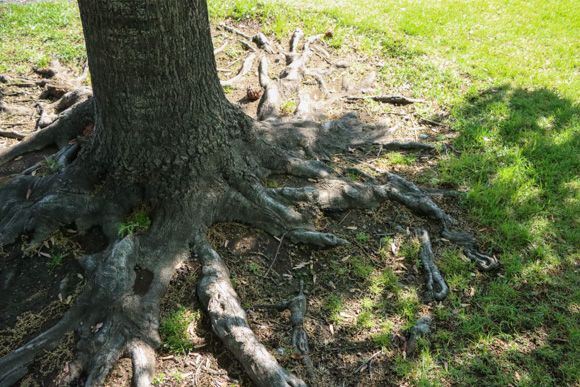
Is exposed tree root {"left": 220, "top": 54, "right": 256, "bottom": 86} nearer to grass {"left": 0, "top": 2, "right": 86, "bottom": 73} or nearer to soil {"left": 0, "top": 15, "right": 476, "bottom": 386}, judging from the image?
grass {"left": 0, "top": 2, "right": 86, "bottom": 73}

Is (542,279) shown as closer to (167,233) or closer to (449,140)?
(449,140)

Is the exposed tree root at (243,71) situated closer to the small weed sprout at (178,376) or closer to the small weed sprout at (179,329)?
the small weed sprout at (179,329)

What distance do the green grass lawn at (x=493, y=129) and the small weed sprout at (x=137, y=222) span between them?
2.57 metres

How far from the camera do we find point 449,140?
595cm

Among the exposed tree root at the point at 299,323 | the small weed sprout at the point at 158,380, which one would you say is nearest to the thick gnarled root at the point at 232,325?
the exposed tree root at the point at 299,323

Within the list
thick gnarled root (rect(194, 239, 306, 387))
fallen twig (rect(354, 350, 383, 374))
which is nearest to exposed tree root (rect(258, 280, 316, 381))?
thick gnarled root (rect(194, 239, 306, 387))

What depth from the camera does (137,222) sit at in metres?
3.92

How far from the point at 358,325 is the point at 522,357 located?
133 centimetres

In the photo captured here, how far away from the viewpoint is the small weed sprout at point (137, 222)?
3.84 meters

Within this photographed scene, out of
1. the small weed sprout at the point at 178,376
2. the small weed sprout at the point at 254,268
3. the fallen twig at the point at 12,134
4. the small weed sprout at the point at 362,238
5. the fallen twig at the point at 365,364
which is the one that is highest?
the small weed sprout at the point at 362,238

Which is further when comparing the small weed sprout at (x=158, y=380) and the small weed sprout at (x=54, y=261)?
the small weed sprout at (x=54, y=261)

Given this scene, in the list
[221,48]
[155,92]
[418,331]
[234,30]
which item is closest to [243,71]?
[221,48]

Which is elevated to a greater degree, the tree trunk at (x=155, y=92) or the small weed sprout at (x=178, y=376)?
the tree trunk at (x=155, y=92)

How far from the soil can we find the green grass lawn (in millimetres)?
→ 393
